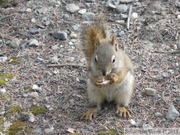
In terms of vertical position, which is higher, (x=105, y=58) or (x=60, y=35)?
(x=105, y=58)

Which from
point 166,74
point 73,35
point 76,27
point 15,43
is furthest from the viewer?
point 76,27

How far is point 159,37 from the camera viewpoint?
Answer: 14.1 feet

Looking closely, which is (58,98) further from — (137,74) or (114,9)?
(114,9)

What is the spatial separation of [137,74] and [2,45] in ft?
4.30

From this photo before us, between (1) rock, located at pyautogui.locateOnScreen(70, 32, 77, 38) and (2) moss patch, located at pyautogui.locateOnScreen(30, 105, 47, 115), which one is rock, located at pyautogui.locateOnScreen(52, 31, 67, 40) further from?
(2) moss patch, located at pyautogui.locateOnScreen(30, 105, 47, 115)

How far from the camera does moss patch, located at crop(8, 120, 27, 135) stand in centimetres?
330

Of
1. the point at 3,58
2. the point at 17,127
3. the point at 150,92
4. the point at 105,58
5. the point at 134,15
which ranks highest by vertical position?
the point at 105,58

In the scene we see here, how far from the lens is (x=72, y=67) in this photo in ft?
13.1

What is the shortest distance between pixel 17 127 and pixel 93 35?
0.90 metres

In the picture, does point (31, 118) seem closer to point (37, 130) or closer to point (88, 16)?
point (37, 130)

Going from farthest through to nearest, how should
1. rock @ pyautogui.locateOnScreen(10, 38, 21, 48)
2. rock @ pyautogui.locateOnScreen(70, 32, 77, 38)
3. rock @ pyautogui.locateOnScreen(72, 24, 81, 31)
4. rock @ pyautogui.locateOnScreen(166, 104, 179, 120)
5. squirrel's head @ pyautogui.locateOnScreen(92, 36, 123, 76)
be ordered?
rock @ pyautogui.locateOnScreen(72, 24, 81, 31) → rock @ pyautogui.locateOnScreen(70, 32, 77, 38) → rock @ pyautogui.locateOnScreen(10, 38, 21, 48) → rock @ pyautogui.locateOnScreen(166, 104, 179, 120) → squirrel's head @ pyautogui.locateOnScreen(92, 36, 123, 76)

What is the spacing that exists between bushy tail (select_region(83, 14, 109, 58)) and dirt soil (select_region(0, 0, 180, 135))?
27 centimetres

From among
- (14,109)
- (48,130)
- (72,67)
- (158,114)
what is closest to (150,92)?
(158,114)

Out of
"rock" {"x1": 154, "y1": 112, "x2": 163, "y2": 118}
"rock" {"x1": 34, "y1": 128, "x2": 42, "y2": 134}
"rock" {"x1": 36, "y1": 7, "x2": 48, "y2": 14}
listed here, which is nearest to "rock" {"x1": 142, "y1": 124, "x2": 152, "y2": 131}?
"rock" {"x1": 154, "y1": 112, "x2": 163, "y2": 118}
